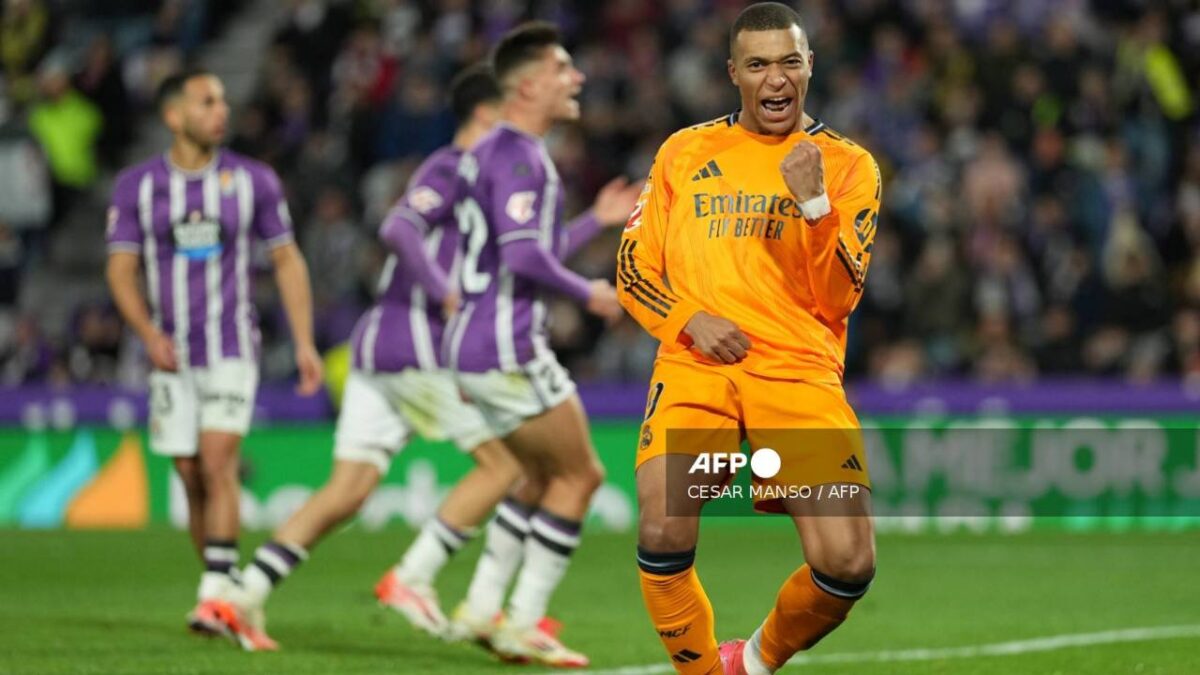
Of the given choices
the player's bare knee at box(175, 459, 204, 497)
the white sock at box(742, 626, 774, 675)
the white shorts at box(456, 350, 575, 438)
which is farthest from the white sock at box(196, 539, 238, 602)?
the white sock at box(742, 626, 774, 675)

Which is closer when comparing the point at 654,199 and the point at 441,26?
the point at 654,199

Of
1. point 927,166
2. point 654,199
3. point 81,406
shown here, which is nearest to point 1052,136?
point 927,166

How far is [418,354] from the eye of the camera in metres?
9.97

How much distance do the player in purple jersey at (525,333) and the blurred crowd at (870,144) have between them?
824cm

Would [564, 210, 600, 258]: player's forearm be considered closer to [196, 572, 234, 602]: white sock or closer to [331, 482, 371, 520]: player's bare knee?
[331, 482, 371, 520]: player's bare knee

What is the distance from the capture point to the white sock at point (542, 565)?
8734 millimetres

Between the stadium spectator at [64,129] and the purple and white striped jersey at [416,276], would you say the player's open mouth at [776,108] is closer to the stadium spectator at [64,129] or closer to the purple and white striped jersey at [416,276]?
the purple and white striped jersey at [416,276]

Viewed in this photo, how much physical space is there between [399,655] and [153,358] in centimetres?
199

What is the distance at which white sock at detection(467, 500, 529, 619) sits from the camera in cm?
900

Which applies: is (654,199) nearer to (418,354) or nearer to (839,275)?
(839,275)

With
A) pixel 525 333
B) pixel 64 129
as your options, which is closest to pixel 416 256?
pixel 525 333

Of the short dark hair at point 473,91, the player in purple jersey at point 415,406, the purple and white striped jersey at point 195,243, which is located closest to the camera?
the player in purple jersey at point 415,406

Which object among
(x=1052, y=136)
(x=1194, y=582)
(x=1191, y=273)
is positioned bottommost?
(x=1194, y=582)

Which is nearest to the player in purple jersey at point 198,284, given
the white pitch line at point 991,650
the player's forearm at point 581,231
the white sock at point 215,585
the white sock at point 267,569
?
the white sock at point 215,585
